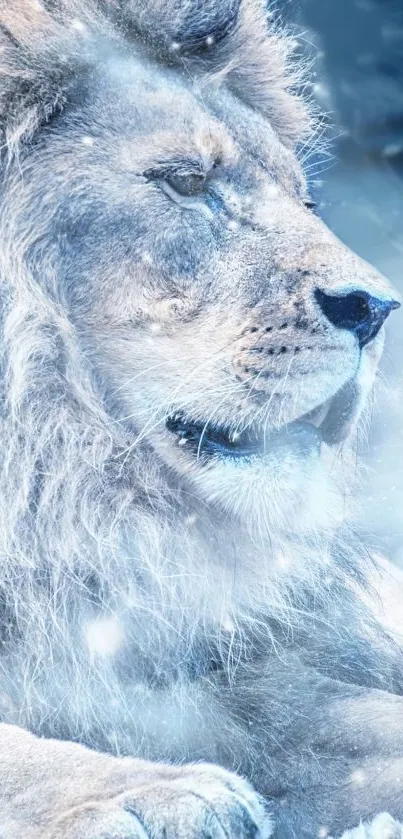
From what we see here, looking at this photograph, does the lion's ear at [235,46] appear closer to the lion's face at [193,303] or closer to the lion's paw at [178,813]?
the lion's face at [193,303]

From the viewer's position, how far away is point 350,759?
0.93m

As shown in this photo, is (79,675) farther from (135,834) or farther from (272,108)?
(272,108)

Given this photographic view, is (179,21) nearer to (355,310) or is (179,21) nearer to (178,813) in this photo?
(355,310)

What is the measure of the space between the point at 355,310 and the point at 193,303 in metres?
0.16

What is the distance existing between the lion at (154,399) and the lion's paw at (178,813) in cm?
14

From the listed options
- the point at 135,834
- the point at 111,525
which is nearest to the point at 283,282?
the point at 111,525

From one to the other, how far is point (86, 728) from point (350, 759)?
0.26 m

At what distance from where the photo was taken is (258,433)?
3.27 ft

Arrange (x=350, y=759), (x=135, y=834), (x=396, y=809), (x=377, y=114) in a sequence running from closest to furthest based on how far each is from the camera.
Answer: (x=135, y=834), (x=396, y=809), (x=350, y=759), (x=377, y=114)

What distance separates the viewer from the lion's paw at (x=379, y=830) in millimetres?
775

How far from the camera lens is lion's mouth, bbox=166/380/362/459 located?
1.00 metres

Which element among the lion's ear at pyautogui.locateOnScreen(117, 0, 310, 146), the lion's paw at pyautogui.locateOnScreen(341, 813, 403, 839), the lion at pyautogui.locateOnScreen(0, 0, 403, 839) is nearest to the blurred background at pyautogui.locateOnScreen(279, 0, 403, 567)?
the lion's ear at pyautogui.locateOnScreen(117, 0, 310, 146)

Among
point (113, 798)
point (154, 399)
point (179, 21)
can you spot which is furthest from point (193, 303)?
point (113, 798)

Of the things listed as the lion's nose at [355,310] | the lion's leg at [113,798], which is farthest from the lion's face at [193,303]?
Answer: the lion's leg at [113,798]
